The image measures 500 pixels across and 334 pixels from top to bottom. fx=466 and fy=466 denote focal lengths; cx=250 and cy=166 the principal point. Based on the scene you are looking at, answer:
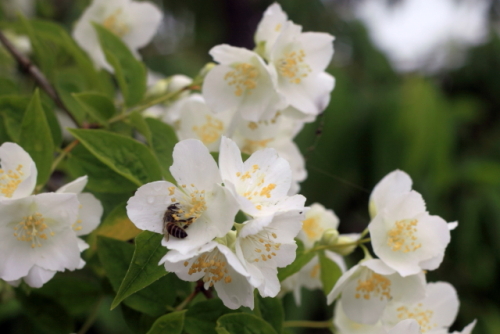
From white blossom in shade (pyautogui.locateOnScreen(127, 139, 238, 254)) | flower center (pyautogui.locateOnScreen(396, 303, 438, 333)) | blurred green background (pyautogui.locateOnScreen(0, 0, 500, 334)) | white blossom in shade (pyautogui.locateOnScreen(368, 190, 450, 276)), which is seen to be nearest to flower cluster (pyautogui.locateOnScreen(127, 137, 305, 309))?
white blossom in shade (pyautogui.locateOnScreen(127, 139, 238, 254))

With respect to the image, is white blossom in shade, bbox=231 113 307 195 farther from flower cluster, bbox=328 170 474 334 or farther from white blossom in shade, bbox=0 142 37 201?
white blossom in shade, bbox=0 142 37 201

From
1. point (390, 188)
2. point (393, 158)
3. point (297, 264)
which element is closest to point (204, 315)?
point (297, 264)

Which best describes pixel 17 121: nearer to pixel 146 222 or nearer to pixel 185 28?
pixel 146 222

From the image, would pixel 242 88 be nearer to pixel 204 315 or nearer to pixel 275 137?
pixel 275 137

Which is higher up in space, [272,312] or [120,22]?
[120,22]

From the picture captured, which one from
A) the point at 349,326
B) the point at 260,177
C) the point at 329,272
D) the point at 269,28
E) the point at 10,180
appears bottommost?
the point at 349,326

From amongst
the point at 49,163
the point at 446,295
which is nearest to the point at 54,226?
the point at 49,163

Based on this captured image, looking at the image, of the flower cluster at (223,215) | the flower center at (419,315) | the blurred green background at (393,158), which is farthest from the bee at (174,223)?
the blurred green background at (393,158)
